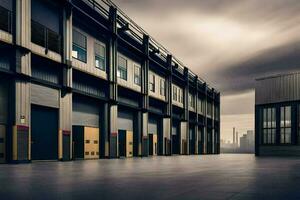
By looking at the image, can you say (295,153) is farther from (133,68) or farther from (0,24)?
(0,24)

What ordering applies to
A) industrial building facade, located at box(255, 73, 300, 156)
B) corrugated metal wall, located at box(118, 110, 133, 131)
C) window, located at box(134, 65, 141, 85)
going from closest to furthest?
corrugated metal wall, located at box(118, 110, 133, 131) → window, located at box(134, 65, 141, 85) → industrial building facade, located at box(255, 73, 300, 156)

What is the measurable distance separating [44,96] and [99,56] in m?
10.8

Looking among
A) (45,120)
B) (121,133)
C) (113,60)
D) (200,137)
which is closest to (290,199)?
(45,120)

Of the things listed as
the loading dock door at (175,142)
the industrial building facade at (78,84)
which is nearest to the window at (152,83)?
the industrial building facade at (78,84)

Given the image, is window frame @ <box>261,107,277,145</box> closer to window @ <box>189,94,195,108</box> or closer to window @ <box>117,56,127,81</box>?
window @ <box>189,94,195,108</box>

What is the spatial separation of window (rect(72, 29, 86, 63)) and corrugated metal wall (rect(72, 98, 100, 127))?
3937 millimetres

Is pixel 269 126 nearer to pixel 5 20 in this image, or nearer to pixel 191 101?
pixel 191 101

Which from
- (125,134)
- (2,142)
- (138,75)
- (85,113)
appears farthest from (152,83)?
(2,142)

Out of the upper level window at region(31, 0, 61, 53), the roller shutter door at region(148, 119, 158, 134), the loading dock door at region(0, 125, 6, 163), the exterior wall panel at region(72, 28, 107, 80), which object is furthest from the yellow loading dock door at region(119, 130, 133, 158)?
the loading dock door at region(0, 125, 6, 163)

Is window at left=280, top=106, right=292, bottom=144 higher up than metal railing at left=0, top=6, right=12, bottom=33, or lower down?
lower down

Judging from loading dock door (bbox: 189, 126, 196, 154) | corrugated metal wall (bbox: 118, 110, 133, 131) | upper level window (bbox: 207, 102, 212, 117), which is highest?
upper level window (bbox: 207, 102, 212, 117)

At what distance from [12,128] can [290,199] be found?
19984 mm

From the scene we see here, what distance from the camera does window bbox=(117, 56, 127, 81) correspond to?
41828 millimetres

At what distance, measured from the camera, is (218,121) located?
291 feet
